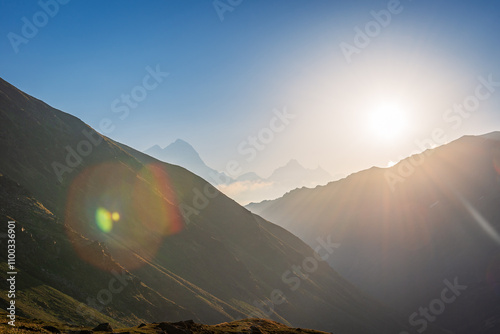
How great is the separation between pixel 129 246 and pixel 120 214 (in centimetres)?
1995

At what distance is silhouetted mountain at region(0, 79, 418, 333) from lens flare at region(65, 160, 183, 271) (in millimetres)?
493

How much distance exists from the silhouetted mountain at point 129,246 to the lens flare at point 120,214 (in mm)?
493

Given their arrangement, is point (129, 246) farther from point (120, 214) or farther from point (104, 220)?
point (120, 214)

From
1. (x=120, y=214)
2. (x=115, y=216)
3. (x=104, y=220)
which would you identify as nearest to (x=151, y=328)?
(x=104, y=220)

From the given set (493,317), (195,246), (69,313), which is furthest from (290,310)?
(493,317)

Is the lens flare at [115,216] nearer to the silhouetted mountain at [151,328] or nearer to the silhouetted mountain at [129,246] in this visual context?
the silhouetted mountain at [129,246]

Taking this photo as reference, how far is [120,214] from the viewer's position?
119 m

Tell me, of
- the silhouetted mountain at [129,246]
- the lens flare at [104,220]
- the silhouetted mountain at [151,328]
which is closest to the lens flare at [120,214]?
the lens flare at [104,220]

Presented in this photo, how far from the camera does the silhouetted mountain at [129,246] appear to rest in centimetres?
6506

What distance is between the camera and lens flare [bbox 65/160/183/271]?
92.7 meters

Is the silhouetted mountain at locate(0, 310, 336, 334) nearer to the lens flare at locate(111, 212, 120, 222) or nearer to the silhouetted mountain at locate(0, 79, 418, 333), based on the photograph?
the silhouetted mountain at locate(0, 79, 418, 333)

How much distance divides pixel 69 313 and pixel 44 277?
12061 millimetres

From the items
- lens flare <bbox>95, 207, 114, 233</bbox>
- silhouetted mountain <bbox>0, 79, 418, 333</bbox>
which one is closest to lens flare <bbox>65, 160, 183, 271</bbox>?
lens flare <bbox>95, 207, 114, 233</bbox>

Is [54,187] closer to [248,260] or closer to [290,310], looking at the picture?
[248,260]
